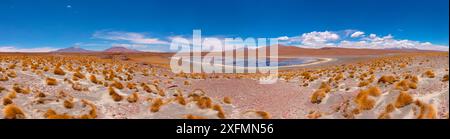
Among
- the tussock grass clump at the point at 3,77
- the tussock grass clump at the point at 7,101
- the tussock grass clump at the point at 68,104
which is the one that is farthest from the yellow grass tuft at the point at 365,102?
the tussock grass clump at the point at 3,77

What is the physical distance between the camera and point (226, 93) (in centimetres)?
1939

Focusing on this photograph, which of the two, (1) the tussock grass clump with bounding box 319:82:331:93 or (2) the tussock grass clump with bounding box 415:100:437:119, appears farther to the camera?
(1) the tussock grass clump with bounding box 319:82:331:93

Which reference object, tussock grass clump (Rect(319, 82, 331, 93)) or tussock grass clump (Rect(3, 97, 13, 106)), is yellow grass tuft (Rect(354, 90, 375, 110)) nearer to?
tussock grass clump (Rect(319, 82, 331, 93))

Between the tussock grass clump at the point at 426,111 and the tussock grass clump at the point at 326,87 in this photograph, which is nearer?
the tussock grass clump at the point at 426,111

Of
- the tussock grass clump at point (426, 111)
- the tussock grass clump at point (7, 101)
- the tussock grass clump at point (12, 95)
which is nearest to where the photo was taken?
the tussock grass clump at point (426, 111)

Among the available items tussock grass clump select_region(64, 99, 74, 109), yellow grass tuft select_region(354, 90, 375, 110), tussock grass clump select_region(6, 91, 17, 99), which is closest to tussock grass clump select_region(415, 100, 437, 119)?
yellow grass tuft select_region(354, 90, 375, 110)

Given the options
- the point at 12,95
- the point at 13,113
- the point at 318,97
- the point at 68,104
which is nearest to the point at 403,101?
the point at 318,97

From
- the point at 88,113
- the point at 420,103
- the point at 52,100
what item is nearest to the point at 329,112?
the point at 420,103

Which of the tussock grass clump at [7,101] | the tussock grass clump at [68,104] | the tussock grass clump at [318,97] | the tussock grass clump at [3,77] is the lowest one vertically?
the tussock grass clump at [318,97]

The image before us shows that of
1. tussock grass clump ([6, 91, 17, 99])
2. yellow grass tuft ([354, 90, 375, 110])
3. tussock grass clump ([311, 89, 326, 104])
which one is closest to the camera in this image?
yellow grass tuft ([354, 90, 375, 110])

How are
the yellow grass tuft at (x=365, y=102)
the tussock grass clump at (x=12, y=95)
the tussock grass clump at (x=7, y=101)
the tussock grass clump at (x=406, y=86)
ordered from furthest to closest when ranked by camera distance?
the tussock grass clump at (x=406, y=86) < the tussock grass clump at (x=12, y=95) < the tussock grass clump at (x=7, y=101) < the yellow grass tuft at (x=365, y=102)

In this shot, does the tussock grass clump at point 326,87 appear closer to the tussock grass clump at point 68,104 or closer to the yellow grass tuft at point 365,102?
the yellow grass tuft at point 365,102

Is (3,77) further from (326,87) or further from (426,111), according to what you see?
(426,111)
